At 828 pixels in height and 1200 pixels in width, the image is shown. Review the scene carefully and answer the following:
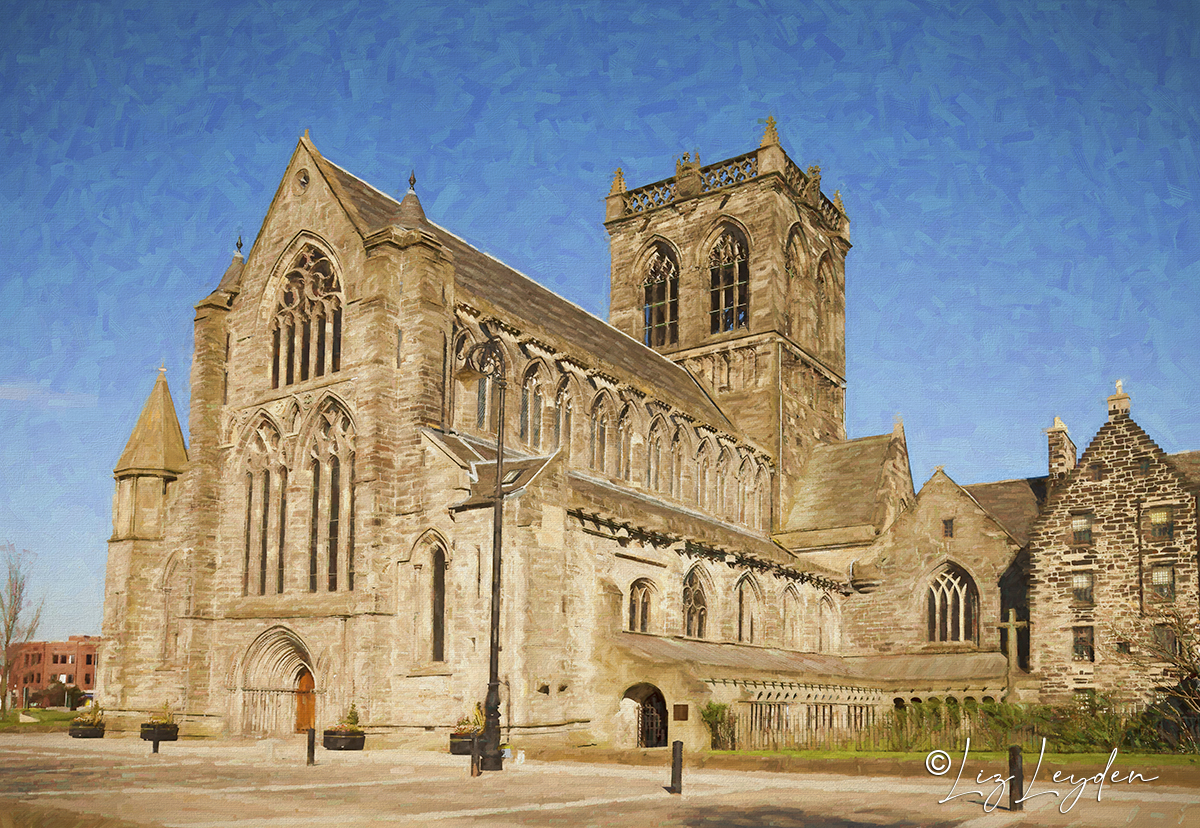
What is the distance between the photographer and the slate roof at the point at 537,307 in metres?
35.9

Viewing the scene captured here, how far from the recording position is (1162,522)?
3706 cm

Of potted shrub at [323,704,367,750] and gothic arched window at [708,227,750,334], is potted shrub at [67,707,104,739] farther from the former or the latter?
gothic arched window at [708,227,750,334]

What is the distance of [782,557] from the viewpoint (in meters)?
44.5

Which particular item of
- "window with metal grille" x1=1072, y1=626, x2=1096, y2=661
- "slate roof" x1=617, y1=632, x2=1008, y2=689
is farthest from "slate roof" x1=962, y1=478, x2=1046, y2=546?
"window with metal grille" x1=1072, y1=626, x2=1096, y2=661

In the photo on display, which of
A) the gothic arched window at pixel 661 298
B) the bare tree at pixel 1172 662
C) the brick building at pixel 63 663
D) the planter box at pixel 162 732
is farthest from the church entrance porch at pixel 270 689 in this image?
the brick building at pixel 63 663

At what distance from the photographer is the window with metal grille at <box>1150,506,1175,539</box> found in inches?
1452

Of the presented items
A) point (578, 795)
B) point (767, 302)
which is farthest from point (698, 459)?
point (578, 795)

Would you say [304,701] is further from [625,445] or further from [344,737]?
[625,445]

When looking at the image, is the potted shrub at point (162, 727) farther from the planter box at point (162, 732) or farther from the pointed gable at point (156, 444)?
the pointed gable at point (156, 444)

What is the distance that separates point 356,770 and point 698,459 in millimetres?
27181

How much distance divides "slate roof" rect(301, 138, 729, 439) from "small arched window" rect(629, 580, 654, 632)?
901cm

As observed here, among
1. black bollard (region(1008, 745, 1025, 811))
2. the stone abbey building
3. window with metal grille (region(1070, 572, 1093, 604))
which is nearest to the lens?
black bollard (region(1008, 745, 1025, 811))

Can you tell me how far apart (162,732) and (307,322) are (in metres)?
13.0

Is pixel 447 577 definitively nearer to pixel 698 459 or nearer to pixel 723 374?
pixel 698 459
